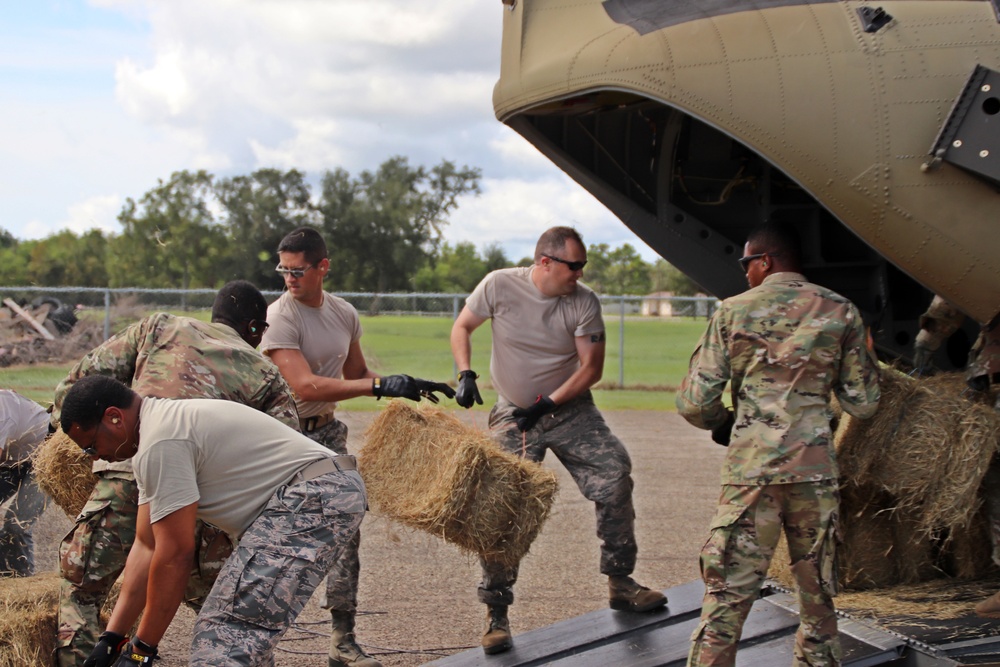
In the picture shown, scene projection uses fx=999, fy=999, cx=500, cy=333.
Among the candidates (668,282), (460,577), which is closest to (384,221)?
(668,282)

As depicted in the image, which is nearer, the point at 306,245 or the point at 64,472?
the point at 64,472

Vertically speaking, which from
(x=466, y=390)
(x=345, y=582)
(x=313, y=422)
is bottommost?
(x=345, y=582)

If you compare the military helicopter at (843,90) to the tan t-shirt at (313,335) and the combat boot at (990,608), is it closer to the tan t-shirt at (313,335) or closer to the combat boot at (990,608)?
the combat boot at (990,608)

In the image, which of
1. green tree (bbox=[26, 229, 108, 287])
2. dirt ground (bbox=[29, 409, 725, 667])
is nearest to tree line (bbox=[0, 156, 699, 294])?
green tree (bbox=[26, 229, 108, 287])

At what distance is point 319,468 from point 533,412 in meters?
1.80

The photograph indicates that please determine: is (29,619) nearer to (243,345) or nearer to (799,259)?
(243,345)

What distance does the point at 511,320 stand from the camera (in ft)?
18.9

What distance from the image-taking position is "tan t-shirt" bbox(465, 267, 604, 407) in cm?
572

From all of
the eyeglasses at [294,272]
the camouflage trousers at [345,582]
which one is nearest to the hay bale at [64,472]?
the camouflage trousers at [345,582]

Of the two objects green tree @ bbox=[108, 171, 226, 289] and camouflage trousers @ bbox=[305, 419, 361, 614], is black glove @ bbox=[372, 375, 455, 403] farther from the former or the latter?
green tree @ bbox=[108, 171, 226, 289]

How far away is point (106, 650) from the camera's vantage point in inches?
144

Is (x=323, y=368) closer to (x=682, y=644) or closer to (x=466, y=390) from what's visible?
(x=466, y=390)

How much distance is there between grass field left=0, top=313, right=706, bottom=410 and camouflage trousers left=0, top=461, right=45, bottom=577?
899 cm

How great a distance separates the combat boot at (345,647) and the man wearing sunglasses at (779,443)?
6.41 ft
